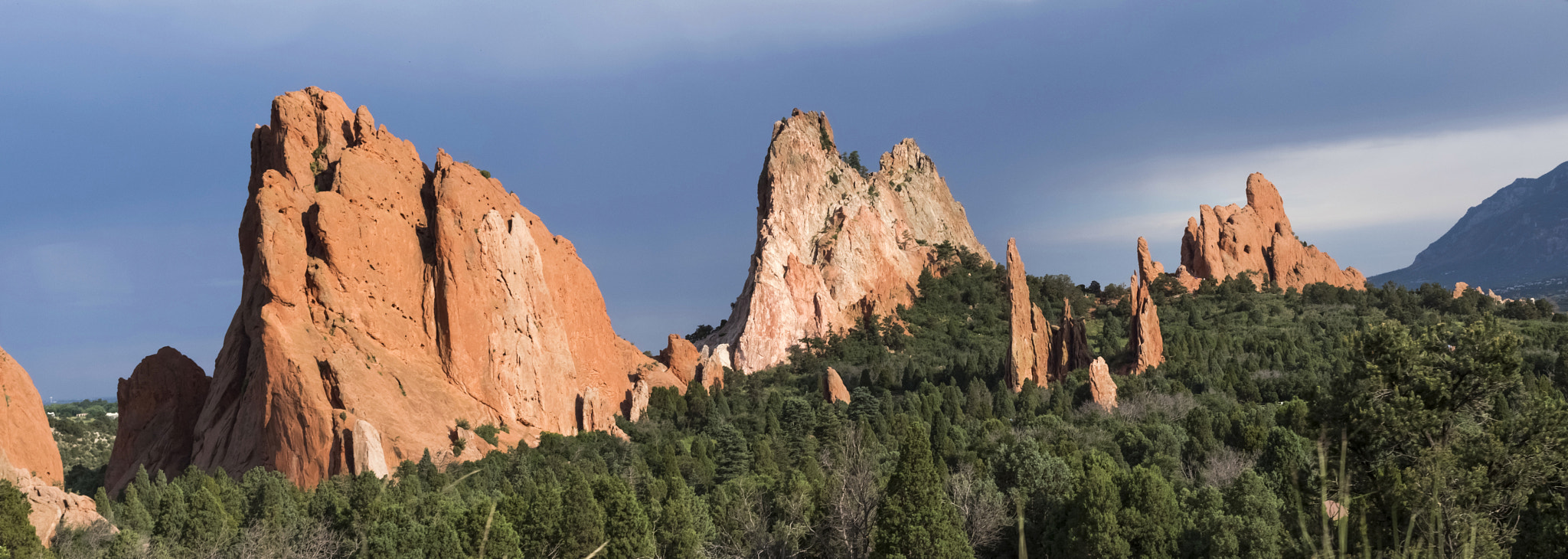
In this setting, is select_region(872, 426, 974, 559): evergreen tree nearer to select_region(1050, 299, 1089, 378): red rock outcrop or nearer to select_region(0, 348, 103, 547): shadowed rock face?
select_region(0, 348, 103, 547): shadowed rock face

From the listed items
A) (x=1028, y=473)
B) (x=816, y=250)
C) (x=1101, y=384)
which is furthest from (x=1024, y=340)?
(x=816, y=250)

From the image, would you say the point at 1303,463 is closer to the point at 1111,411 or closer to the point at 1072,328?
the point at 1111,411

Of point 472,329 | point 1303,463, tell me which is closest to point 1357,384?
point 1303,463

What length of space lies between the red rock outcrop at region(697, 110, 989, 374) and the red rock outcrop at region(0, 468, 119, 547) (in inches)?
2226

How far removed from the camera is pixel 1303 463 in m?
40.6

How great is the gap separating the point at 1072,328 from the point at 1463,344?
176 ft

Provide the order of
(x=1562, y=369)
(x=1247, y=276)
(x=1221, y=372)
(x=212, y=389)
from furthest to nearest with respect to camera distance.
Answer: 1. (x=1247, y=276)
2. (x=1221, y=372)
3. (x=1562, y=369)
4. (x=212, y=389)

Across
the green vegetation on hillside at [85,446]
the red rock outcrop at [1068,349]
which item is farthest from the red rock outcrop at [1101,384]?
the green vegetation on hillside at [85,446]

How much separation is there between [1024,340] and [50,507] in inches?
2194

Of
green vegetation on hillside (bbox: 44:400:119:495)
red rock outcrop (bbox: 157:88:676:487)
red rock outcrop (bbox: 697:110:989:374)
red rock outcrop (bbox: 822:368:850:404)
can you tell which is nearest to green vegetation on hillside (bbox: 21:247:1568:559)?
red rock outcrop (bbox: 822:368:850:404)

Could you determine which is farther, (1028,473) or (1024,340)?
(1024,340)

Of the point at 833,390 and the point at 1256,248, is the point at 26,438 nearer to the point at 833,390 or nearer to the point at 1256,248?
the point at 833,390

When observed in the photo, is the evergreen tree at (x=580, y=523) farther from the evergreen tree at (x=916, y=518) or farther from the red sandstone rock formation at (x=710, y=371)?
the red sandstone rock formation at (x=710, y=371)

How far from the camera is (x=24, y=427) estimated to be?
170 ft
